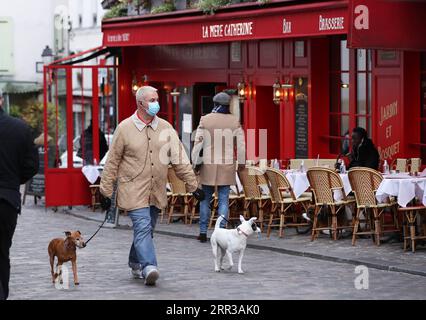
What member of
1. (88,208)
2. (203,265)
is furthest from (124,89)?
(203,265)

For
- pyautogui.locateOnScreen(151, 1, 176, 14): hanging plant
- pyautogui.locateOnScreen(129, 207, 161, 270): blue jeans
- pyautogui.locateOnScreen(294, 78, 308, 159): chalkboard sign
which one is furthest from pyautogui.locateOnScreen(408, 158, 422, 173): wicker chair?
pyautogui.locateOnScreen(151, 1, 176, 14): hanging plant

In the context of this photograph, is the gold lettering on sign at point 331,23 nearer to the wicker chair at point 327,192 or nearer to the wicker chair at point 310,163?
the wicker chair at point 327,192

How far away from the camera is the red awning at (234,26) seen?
66.9ft

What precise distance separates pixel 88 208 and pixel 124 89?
481 centimetres

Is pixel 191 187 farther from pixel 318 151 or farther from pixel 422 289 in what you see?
pixel 318 151

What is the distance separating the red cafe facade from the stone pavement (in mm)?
3018


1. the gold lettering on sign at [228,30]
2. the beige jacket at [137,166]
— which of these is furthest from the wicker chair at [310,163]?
the beige jacket at [137,166]

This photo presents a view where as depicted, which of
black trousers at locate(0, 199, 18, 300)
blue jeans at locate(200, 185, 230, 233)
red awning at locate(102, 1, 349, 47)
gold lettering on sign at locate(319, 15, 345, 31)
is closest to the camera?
black trousers at locate(0, 199, 18, 300)

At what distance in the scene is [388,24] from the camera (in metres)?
19.6

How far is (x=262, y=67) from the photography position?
2617 centimetres

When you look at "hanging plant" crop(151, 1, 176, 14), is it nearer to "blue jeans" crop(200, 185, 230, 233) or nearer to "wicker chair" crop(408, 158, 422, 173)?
"wicker chair" crop(408, 158, 422, 173)

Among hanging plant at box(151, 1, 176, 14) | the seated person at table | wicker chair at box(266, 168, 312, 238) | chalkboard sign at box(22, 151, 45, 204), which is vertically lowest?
chalkboard sign at box(22, 151, 45, 204)

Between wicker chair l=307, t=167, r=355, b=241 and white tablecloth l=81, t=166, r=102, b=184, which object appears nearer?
wicker chair l=307, t=167, r=355, b=241

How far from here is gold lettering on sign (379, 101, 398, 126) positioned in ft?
71.4
